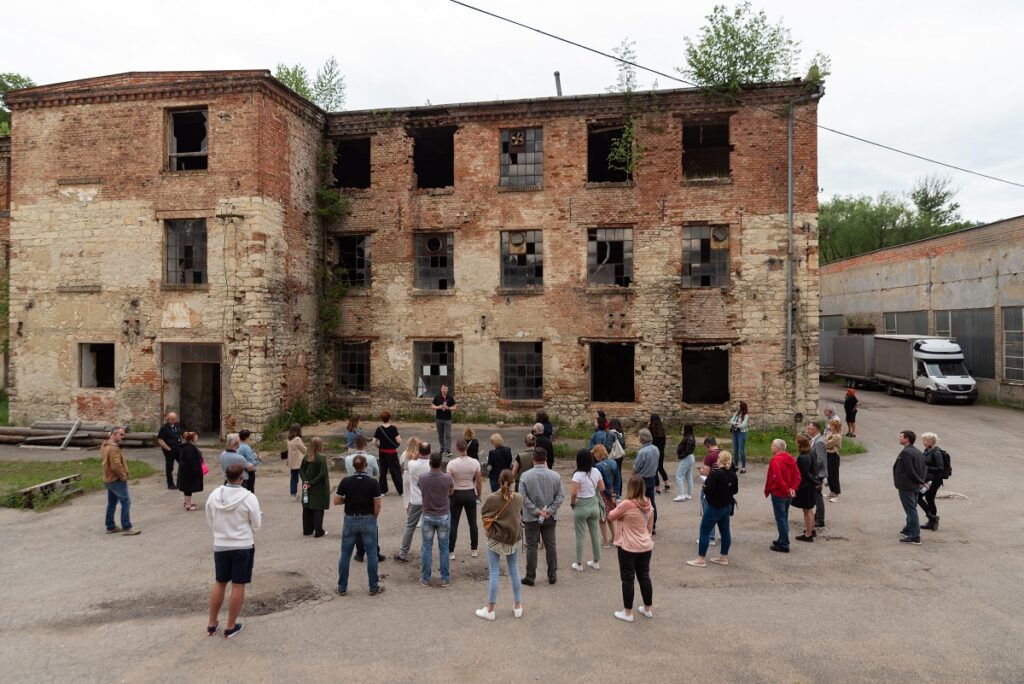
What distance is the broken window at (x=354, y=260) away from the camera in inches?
803

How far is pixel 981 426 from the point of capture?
2019 centimetres

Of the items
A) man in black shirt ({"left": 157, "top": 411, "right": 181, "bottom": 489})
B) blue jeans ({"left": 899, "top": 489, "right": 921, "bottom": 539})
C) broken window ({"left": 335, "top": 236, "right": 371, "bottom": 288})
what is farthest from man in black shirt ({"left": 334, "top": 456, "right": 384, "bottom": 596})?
broken window ({"left": 335, "top": 236, "right": 371, "bottom": 288})

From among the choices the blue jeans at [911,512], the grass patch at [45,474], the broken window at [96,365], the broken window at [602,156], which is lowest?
the grass patch at [45,474]

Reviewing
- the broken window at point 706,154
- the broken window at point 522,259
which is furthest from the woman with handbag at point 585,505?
the broken window at point 706,154

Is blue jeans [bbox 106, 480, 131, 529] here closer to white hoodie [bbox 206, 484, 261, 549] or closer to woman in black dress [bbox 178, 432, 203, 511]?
woman in black dress [bbox 178, 432, 203, 511]

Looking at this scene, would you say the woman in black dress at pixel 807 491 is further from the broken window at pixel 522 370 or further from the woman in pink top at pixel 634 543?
the broken window at pixel 522 370

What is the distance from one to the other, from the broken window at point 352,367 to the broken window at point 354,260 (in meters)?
2.08

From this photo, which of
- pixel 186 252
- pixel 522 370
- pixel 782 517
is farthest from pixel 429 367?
pixel 782 517

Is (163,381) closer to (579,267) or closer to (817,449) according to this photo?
(579,267)

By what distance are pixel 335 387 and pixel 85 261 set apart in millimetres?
8015

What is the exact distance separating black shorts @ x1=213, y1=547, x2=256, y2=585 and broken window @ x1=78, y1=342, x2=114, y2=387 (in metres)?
15.1

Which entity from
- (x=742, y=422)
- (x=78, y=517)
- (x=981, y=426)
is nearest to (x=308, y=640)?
(x=78, y=517)

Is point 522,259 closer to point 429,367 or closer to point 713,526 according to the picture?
Result: point 429,367

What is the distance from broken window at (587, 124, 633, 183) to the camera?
19906 millimetres
